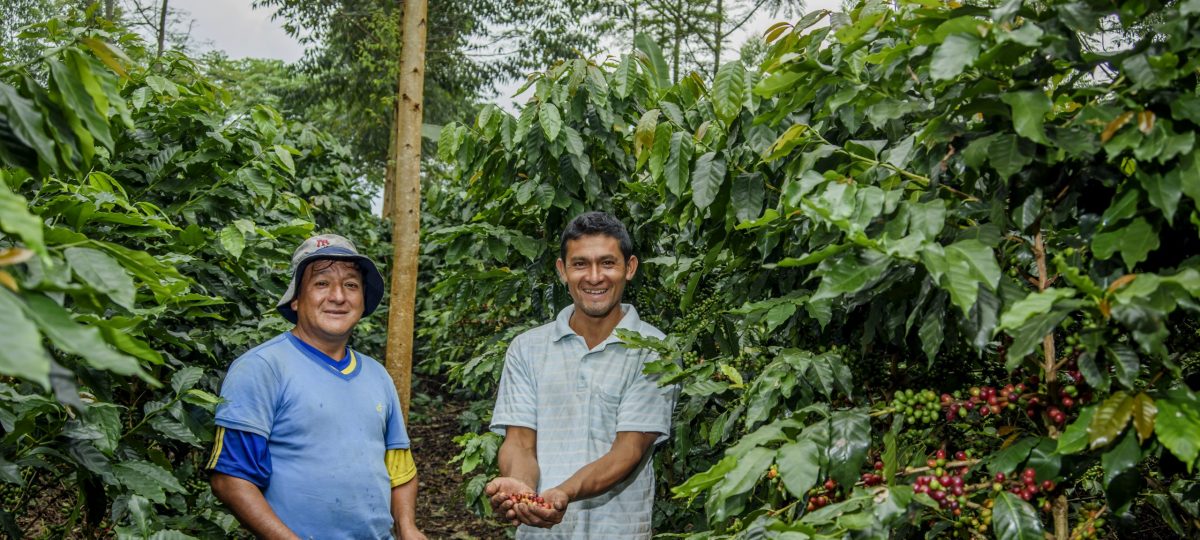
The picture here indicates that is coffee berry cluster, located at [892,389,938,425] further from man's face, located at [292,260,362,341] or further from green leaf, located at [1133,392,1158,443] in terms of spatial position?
man's face, located at [292,260,362,341]

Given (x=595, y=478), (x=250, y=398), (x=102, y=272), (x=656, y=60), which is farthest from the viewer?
(x=656, y=60)

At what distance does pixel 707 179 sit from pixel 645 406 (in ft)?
2.58

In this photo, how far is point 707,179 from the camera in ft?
7.76

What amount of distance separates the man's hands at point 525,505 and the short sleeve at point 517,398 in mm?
309

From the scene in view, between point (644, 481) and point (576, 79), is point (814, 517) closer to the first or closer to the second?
point (644, 481)

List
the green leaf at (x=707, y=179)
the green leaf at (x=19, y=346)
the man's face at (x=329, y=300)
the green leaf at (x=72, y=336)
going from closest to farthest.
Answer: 1. the green leaf at (x=19, y=346)
2. the green leaf at (x=72, y=336)
3. the green leaf at (x=707, y=179)
4. the man's face at (x=329, y=300)

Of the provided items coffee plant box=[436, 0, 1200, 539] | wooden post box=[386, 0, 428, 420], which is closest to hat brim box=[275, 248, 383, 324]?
coffee plant box=[436, 0, 1200, 539]

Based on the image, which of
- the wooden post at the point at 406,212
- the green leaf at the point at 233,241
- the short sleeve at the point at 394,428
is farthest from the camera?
the wooden post at the point at 406,212

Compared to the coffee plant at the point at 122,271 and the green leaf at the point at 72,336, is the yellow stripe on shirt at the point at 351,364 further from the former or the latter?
the green leaf at the point at 72,336

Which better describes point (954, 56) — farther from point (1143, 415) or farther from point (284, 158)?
point (284, 158)

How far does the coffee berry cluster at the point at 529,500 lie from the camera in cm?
252

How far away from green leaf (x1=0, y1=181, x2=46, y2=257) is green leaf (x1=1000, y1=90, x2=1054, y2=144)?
52.8 inches

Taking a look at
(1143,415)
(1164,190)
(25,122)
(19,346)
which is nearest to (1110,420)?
(1143,415)

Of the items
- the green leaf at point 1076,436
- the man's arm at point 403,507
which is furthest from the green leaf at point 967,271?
the man's arm at point 403,507
